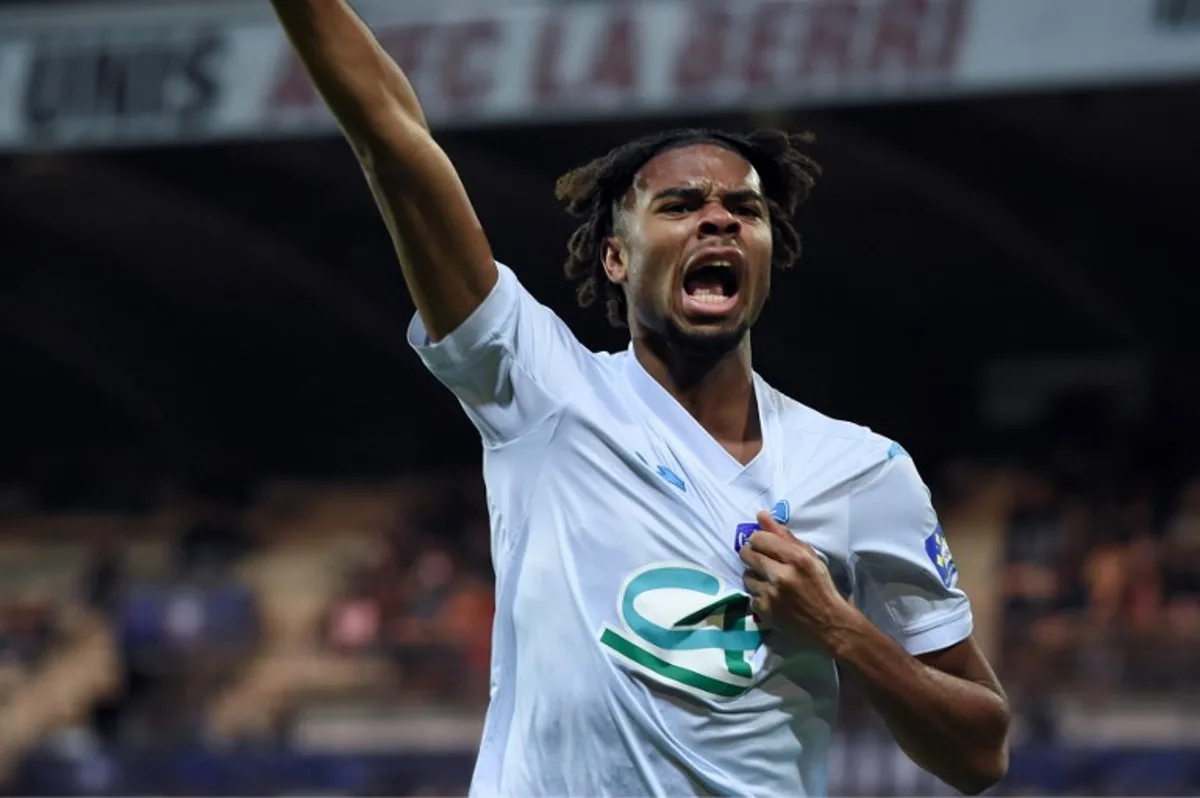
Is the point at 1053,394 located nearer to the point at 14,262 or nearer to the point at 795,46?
the point at 795,46

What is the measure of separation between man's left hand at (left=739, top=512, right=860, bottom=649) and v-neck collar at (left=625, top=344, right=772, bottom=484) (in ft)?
0.63

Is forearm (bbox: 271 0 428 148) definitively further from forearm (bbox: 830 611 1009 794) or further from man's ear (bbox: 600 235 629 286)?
forearm (bbox: 830 611 1009 794)

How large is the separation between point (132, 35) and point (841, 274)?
4927 mm

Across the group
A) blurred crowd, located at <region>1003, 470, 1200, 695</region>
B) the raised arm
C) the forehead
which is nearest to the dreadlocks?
the forehead

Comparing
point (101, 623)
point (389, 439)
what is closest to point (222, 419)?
point (389, 439)

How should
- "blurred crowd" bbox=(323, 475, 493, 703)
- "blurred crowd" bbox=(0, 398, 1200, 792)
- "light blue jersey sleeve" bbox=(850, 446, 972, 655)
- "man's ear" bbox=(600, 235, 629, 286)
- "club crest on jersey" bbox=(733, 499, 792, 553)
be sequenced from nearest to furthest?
"club crest on jersey" bbox=(733, 499, 792, 553) → "light blue jersey sleeve" bbox=(850, 446, 972, 655) → "man's ear" bbox=(600, 235, 629, 286) → "blurred crowd" bbox=(0, 398, 1200, 792) → "blurred crowd" bbox=(323, 475, 493, 703)

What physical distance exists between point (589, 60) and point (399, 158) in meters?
8.57

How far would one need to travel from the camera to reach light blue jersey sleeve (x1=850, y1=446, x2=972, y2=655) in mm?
3086

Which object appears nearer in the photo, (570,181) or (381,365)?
(570,181)

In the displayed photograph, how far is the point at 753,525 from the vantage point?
3.01m

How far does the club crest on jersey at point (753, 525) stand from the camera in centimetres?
298

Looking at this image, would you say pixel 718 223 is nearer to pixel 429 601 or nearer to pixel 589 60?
pixel 589 60

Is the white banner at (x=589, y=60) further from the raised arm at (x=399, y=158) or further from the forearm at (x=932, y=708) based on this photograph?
the raised arm at (x=399, y=158)

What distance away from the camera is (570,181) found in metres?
3.43
